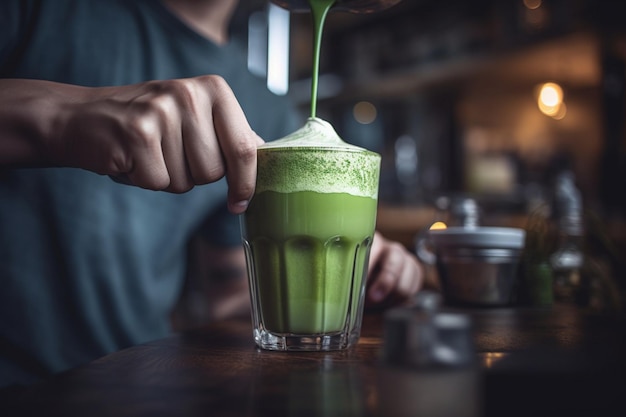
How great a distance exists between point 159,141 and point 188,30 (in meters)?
1.13

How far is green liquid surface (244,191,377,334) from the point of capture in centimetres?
84

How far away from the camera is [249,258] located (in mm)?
922

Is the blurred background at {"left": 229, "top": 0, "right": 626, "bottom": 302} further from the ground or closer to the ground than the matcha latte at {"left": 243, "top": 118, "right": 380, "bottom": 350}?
further from the ground

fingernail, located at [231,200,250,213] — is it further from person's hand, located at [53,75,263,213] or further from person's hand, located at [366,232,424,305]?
person's hand, located at [366,232,424,305]

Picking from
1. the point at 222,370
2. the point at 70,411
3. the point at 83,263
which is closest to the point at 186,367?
the point at 222,370

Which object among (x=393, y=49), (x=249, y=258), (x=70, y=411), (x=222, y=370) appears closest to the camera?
(x=70, y=411)

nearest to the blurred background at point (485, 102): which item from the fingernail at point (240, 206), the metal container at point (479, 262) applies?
the metal container at point (479, 262)

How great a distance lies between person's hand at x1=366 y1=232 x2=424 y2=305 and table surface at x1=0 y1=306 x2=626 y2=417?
1.23ft

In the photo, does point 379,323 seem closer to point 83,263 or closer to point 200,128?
point 200,128

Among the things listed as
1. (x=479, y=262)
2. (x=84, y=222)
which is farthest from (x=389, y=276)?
(x=84, y=222)

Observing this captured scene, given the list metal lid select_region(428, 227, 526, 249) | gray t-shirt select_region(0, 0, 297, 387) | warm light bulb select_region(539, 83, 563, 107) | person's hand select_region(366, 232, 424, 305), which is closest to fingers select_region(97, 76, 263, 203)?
person's hand select_region(366, 232, 424, 305)

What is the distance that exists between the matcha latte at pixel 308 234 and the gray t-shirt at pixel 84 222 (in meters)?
0.74

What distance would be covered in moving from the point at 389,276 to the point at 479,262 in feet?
0.72

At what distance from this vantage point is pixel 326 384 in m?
0.60
